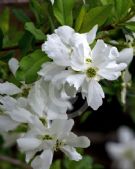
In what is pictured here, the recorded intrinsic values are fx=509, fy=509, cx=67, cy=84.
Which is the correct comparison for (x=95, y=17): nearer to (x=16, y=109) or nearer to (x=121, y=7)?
(x=121, y=7)

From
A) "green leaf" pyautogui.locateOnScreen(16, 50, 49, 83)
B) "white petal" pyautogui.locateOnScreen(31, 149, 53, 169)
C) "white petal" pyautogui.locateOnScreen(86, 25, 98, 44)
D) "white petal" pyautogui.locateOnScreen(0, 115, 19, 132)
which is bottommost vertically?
"white petal" pyautogui.locateOnScreen(31, 149, 53, 169)

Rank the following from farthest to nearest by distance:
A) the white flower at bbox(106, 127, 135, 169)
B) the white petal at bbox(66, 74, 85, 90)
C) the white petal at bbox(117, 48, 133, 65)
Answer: the white flower at bbox(106, 127, 135, 169), the white petal at bbox(117, 48, 133, 65), the white petal at bbox(66, 74, 85, 90)

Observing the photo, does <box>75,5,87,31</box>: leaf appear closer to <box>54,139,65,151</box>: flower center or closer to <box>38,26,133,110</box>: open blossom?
<box>38,26,133,110</box>: open blossom

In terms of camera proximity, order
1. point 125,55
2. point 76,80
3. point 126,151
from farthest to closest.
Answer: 1. point 126,151
2. point 125,55
3. point 76,80

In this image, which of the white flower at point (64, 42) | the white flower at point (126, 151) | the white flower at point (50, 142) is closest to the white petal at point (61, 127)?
the white flower at point (50, 142)

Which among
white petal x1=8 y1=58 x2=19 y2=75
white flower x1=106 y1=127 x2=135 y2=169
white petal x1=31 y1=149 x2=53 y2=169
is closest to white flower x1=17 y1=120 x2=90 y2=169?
white petal x1=31 y1=149 x2=53 y2=169

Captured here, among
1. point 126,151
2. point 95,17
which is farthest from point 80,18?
point 126,151

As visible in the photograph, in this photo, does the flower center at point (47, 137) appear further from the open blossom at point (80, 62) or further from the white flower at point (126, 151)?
the white flower at point (126, 151)
